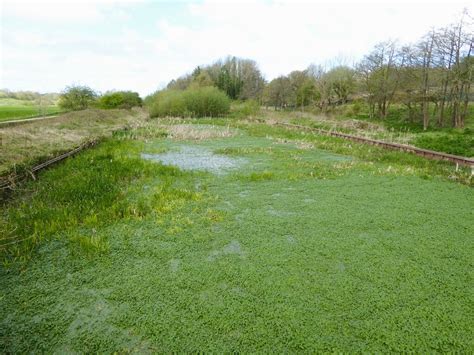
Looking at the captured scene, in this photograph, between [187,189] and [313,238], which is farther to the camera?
[187,189]

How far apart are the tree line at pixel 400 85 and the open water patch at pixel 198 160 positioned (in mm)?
15221

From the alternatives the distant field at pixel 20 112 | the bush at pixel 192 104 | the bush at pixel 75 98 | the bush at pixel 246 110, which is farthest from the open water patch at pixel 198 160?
the bush at pixel 75 98

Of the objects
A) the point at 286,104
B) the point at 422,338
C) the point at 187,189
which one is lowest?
the point at 422,338

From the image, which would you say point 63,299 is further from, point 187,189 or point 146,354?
point 187,189

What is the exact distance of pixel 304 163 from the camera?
9.02 m

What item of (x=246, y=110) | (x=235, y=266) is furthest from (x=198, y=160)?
(x=246, y=110)

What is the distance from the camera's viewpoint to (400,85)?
70.4ft

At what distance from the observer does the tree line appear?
16781 mm

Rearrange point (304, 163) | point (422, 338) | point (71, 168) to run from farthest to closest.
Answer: point (304, 163)
point (71, 168)
point (422, 338)

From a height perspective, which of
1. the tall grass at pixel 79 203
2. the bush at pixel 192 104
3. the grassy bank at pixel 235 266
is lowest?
the grassy bank at pixel 235 266

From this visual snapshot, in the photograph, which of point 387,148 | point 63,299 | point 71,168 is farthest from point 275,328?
point 387,148

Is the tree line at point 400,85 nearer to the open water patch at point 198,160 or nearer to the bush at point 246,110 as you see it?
the bush at point 246,110

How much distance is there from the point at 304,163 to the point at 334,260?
5.71m

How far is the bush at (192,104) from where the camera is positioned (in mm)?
26562
